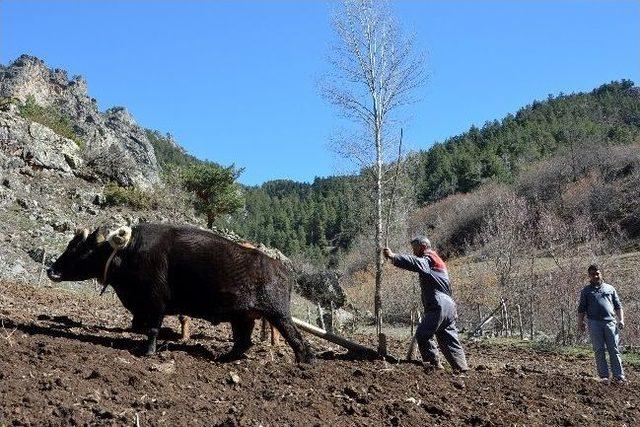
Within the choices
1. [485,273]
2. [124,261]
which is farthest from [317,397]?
[485,273]

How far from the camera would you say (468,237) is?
67.7 metres

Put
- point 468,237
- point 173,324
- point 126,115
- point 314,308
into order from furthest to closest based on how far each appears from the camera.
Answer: point 126,115
point 468,237
point 314,308
point 173,324

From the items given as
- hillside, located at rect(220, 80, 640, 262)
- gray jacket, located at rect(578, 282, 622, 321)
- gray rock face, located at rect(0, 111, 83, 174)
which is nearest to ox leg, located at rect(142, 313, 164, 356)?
gray jacket, located at rect(578, 282, 622, 321)

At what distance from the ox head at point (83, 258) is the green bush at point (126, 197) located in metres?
18.5

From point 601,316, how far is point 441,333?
9.44 ft

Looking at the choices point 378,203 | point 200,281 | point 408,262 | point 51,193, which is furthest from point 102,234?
point 51,193

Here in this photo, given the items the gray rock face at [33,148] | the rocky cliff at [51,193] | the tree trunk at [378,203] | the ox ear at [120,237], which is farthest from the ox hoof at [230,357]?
the gray rock face at [33,148]

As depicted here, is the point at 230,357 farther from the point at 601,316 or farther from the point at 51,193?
the point at 51,193

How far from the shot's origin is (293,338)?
7.79 m

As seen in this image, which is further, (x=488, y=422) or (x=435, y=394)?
(x=435, y=394)

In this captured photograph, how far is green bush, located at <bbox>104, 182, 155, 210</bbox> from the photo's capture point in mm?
26672

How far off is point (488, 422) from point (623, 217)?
189 feet

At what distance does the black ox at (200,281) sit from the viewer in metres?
7.81

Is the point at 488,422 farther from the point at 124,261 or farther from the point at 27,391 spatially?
the point at 124,261
